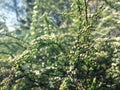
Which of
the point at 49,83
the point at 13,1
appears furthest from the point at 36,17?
the point at 13,1

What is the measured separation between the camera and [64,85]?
3.15 meters

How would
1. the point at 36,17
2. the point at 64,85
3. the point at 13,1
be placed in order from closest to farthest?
the point at 64,85, the point at 36,17, the point at 13,1

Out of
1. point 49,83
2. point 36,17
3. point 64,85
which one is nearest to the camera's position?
point 64,85

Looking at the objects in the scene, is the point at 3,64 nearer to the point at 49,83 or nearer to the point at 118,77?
the point at 49,83

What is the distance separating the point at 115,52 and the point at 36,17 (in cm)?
197

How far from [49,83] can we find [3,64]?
28.4 inches

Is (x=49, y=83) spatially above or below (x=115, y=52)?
below

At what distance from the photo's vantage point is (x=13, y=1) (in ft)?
60.7

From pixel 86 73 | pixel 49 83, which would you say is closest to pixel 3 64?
pixel 49 83

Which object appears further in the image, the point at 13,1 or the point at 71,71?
the point at 13,1

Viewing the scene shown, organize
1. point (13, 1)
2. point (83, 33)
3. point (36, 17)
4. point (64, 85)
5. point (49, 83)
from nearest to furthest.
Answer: point (64, 85) < point (83, 33) < point (49, 83) < point (36, 17) < point (13, 1)

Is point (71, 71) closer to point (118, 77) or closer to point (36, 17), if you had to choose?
point (118, 77)

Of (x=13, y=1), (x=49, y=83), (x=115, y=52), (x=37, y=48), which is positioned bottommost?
(x=13, y=1)

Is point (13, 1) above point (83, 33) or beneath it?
beneath
